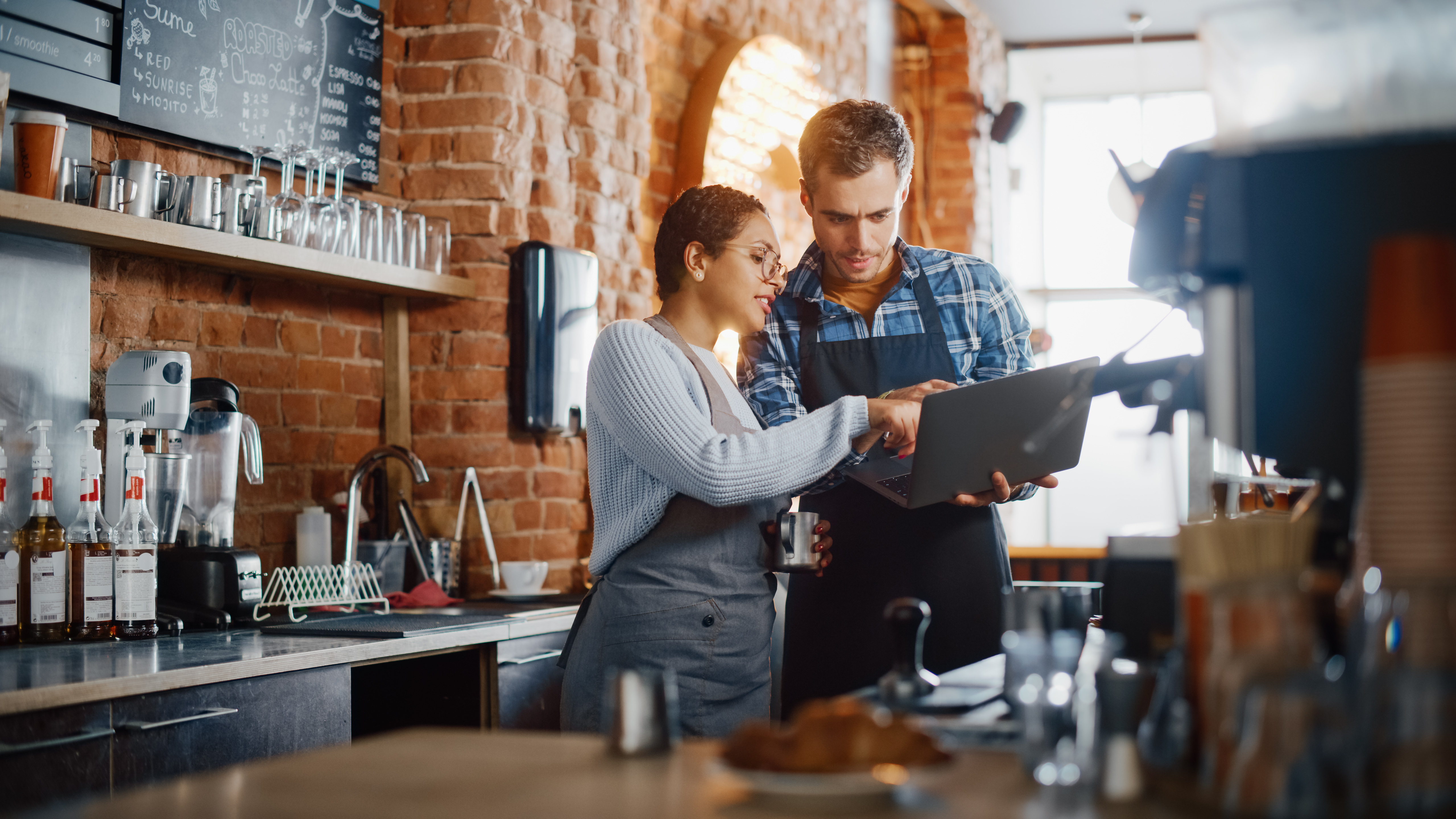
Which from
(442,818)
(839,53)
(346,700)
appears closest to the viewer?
(442,818)

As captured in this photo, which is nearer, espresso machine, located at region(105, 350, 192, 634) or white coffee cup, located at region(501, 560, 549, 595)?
espresso machine, located at region(105, 350, 192, 634)

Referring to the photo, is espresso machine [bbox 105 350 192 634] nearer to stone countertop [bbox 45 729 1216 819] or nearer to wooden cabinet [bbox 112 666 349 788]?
wooden cabinet [bbox 112 666 349 788]

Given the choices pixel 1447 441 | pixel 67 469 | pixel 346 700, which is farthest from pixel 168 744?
pixel 1447 441

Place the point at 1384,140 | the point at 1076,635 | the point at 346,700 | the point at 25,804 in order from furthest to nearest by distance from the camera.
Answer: the point at 346,700
the point at 25,804
the point at 1076,635
the point at 1384,140

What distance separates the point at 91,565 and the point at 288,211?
88 centimetres

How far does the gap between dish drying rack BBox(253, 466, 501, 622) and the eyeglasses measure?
47.6 inches

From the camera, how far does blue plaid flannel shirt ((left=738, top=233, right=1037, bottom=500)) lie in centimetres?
249

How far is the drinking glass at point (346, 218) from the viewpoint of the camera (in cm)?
282

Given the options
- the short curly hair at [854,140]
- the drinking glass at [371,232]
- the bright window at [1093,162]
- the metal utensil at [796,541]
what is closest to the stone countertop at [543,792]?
the metal utensil at [796,541]

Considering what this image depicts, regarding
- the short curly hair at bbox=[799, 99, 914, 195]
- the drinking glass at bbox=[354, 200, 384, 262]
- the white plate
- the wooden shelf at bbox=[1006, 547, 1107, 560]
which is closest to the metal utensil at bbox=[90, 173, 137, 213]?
the drinking glass at bbox=[354, 200, 384, 262]

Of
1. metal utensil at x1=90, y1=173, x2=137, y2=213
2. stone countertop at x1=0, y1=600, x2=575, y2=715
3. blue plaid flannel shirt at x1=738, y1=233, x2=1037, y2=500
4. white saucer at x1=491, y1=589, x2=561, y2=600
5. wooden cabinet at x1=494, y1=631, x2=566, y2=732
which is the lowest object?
wooden cabinet at x1=494, y1=631, x2=566, y2=732

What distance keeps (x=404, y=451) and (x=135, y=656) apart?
3.47ft

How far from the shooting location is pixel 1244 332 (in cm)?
111

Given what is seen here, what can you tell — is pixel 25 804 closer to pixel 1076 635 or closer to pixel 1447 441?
pixel 1076 635
